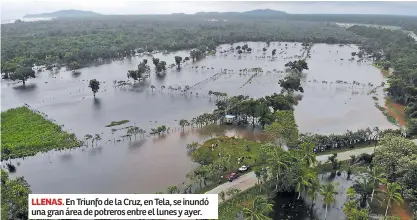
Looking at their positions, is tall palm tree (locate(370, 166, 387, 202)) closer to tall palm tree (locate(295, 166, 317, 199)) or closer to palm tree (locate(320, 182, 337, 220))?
palm tree (locate(320, 182, 337, 220))

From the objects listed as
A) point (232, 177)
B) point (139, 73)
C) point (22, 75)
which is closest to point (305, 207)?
point (232, 177)

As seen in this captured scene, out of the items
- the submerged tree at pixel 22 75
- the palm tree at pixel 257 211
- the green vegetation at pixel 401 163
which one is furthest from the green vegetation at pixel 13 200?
the submerged tree at pixel 22 75

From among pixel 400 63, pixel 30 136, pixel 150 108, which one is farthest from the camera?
pixel 400 63

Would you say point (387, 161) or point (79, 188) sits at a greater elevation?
point (387, 161)

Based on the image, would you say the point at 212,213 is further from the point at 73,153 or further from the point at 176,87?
the point at 176,87

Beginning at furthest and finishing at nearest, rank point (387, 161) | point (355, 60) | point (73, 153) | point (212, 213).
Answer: point (355, 60)
point (73, 153)
point (387, 161)
point (212, 213)

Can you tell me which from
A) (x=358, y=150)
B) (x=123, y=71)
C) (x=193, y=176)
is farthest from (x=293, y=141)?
(x=123, y=71)

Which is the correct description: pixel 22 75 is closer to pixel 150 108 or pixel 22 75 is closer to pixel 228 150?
pixel 150 108

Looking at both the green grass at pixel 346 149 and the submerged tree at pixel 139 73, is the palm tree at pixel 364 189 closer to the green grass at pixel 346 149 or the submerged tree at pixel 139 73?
the green grass at pixel 346 149
